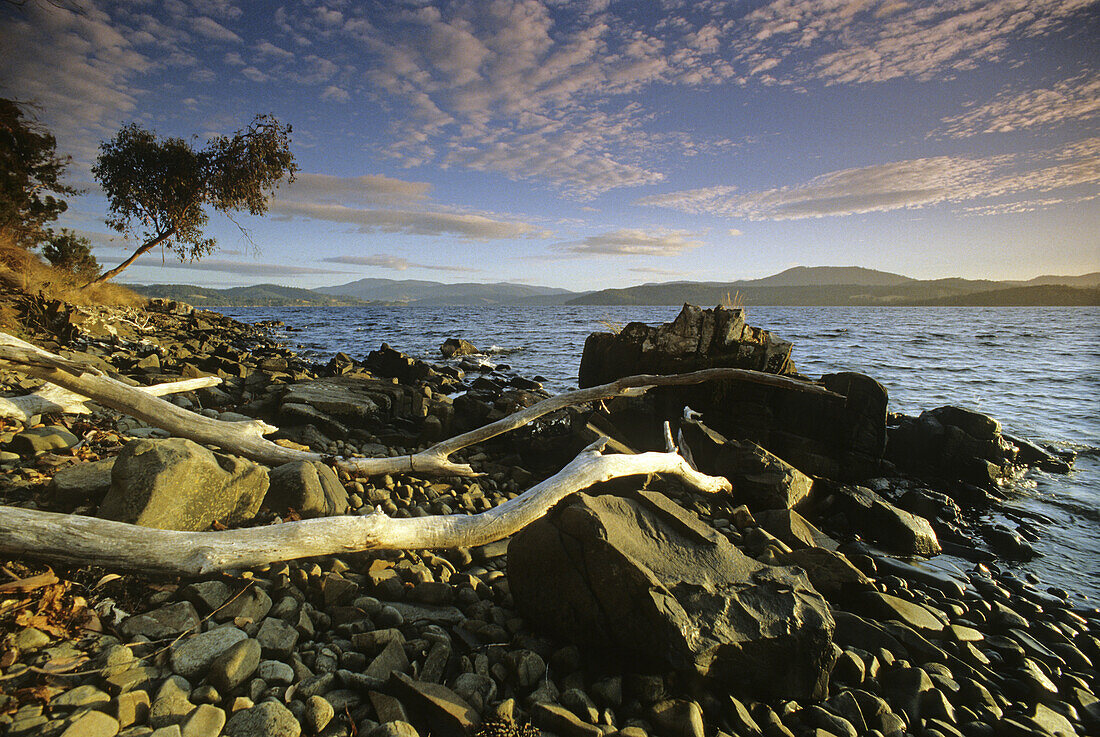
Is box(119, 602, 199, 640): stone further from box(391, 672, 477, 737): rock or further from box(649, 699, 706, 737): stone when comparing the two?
box(649, 699, 706, 737): stone

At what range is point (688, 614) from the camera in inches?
123

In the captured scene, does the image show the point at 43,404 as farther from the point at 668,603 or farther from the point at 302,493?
the point at 668,603

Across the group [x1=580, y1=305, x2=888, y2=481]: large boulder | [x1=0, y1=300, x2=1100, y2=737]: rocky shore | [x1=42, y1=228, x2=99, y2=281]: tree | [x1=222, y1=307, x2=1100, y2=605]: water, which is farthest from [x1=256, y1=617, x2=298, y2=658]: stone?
[x1=42, y1=228, x2=99, y2=281]: tree

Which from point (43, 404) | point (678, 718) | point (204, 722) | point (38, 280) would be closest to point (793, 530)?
point (678, 718)

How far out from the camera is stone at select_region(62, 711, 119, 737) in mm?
1986

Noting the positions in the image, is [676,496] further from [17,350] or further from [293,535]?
[17,350]

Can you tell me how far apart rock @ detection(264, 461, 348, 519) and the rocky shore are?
Result: 22 mm

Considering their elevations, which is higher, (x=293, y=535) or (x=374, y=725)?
(x=293, y=535)

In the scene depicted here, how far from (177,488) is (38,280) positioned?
20109 mm

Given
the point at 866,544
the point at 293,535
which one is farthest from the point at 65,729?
the point at 866,544

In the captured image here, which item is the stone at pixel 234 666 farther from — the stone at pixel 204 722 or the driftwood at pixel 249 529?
the driftwood at pixel 249 529

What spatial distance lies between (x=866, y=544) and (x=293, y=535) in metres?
6.92

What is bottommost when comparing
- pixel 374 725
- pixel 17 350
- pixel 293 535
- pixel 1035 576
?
pixel 1035 576

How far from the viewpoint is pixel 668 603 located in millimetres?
3098
